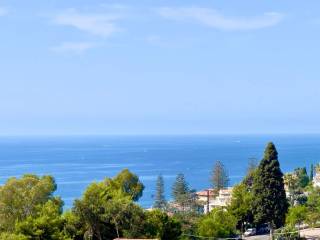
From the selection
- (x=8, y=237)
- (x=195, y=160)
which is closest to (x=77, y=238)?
(x=8, y=237)

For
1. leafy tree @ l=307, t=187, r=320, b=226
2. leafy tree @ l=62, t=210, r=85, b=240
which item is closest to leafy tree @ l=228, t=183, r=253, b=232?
leafy tree @ l=307, t=187, r=320, b=226

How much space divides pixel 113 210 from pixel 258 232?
15.9 m

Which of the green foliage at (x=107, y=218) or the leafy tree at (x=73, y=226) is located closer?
the leafy tree at (x=73, y=226)

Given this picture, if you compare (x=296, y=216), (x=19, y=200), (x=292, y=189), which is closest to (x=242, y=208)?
(x=296, y=216)

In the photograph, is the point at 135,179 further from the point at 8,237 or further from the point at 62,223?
the point at 8,237

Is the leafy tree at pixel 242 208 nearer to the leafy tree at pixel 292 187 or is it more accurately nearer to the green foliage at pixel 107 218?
the green foliage at pixel 107 218

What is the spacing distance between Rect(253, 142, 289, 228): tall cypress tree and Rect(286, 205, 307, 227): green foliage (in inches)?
17.2

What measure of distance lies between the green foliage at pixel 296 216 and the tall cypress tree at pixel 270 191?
0.44 m

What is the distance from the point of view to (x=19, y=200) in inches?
1131

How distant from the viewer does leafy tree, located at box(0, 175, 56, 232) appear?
91.6 feet

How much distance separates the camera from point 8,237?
22.5 metres

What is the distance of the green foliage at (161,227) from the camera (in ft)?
91.1

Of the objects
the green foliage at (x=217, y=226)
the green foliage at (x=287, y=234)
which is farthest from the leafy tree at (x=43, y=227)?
the green foliage at (x=287, y=234)

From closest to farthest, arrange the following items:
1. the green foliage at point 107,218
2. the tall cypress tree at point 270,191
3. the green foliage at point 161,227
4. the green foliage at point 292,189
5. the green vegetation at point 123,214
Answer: the green vegetation at point 123,214, the green foliage at point 107,218, the green foliage at point 161,227, the tall cypress tree at point 270,191, the green foliage at point 292,189
